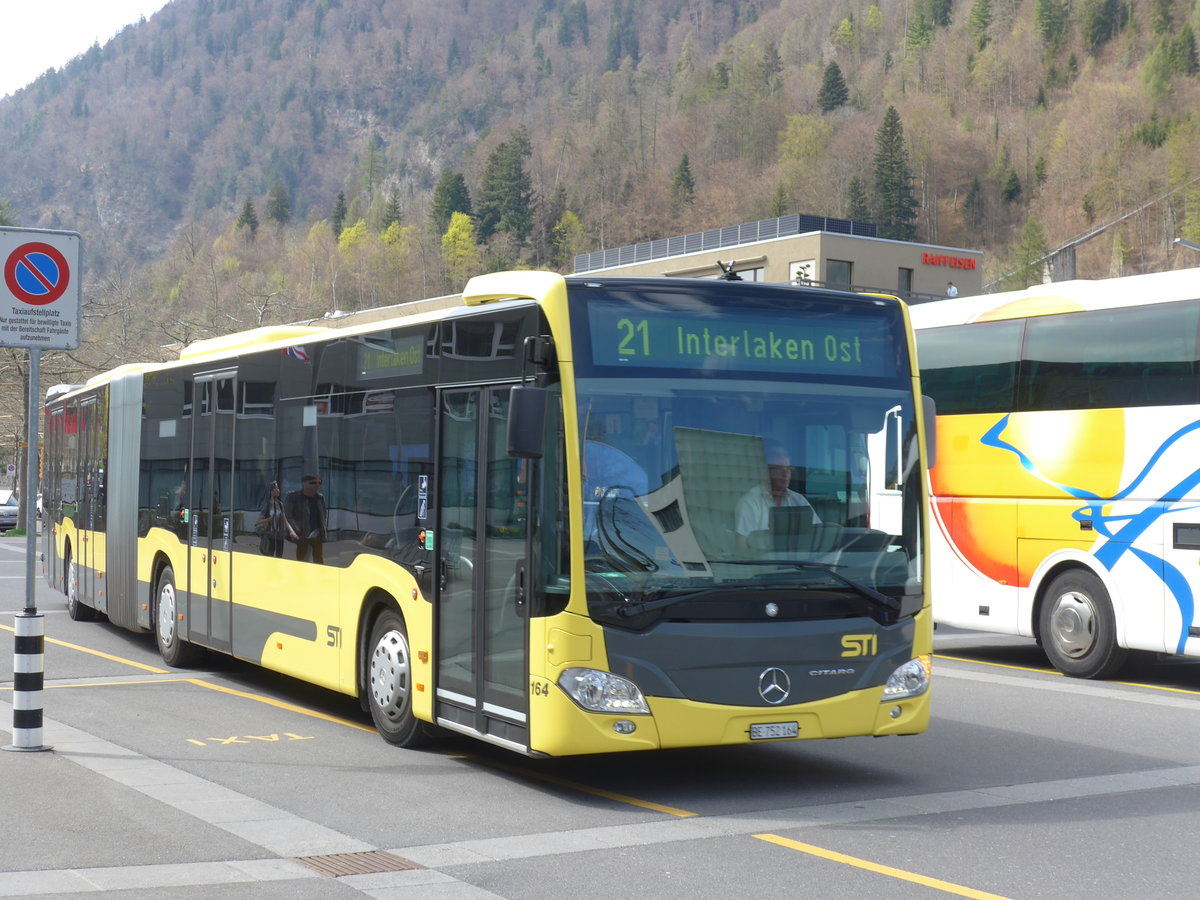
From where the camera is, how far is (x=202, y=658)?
47.9ft

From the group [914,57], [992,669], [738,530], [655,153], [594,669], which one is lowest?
[992,669]

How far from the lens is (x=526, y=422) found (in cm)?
773

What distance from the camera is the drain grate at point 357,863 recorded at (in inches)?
263

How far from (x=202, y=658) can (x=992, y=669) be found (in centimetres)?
796

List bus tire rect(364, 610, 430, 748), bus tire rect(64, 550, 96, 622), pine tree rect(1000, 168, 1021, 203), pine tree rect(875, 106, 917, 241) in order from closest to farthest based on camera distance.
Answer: bus tire rect(364, 610, 430, 748)
bus tire rect(64, 550, 96, 622)
pine tree rect(875, 106, 917, 241)
pine tree rect(1000, 168, 1021, 203)

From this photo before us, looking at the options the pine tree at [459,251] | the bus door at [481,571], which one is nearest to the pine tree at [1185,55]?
the pine tree at [459,251]

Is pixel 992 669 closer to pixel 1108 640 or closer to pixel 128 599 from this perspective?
pixel 1108 640

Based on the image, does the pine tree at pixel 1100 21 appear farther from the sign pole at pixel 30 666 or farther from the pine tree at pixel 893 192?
the sign pole at pixel 30 666

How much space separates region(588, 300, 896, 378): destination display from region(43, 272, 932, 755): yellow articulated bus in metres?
0.01

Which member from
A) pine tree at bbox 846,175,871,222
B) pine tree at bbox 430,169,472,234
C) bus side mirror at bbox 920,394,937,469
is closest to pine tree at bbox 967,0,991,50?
pine tree at bbox 846,175,871,222

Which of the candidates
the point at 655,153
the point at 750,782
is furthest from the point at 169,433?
the point at 655,153

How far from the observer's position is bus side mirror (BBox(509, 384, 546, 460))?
7703mm

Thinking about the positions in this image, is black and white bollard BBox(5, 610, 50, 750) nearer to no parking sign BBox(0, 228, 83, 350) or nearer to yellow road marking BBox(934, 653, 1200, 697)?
no parking sign BBox(0, 228, 83, 350)

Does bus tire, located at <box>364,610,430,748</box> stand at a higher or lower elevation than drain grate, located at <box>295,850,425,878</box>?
higher
